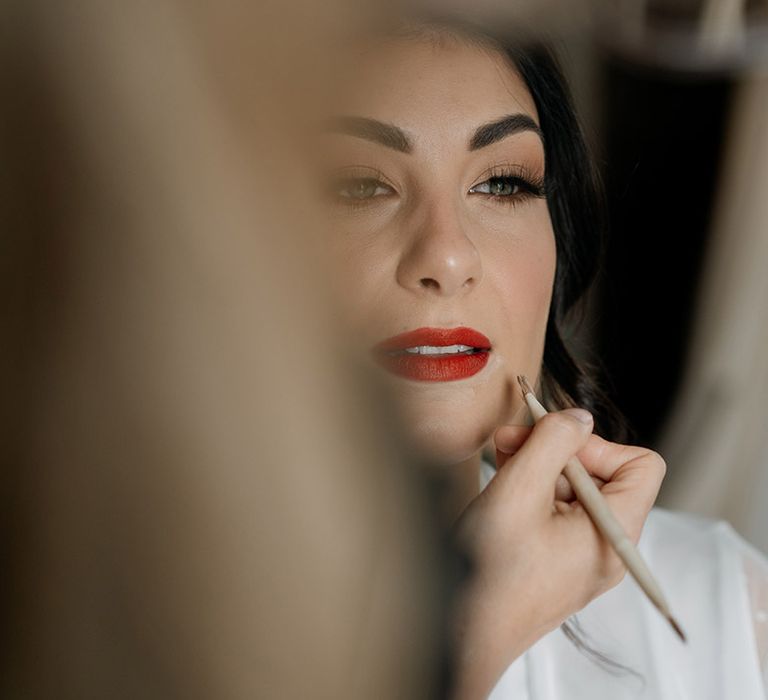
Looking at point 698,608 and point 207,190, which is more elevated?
point 207,190

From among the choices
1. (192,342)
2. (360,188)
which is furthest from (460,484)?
(192,342)

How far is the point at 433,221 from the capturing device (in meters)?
0.42

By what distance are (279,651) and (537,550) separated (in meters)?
0.14

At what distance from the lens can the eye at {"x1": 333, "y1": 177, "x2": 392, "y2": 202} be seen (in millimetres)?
422

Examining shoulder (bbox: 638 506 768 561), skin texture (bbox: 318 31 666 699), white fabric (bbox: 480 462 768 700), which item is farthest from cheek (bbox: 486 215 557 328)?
shoulder (bbox: 638 506 768 561)

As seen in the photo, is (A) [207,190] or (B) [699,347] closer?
(A) [207,190]

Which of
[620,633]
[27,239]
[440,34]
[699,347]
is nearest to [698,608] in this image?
[620,633]

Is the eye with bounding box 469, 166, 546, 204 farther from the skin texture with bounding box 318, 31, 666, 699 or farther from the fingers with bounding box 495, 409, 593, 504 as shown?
the fingers with bounding box 495, 409, 593, 504

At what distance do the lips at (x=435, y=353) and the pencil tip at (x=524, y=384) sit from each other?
0.07 feet

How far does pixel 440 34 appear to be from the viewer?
0.43 meters

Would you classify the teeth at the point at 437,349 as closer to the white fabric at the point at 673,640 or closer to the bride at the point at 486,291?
the bride at the point at 486,291

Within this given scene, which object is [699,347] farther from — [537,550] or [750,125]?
[537,550]

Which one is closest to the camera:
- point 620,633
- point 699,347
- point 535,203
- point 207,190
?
point 207,190

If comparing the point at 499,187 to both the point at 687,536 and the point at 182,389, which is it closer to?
the point at 182,389
